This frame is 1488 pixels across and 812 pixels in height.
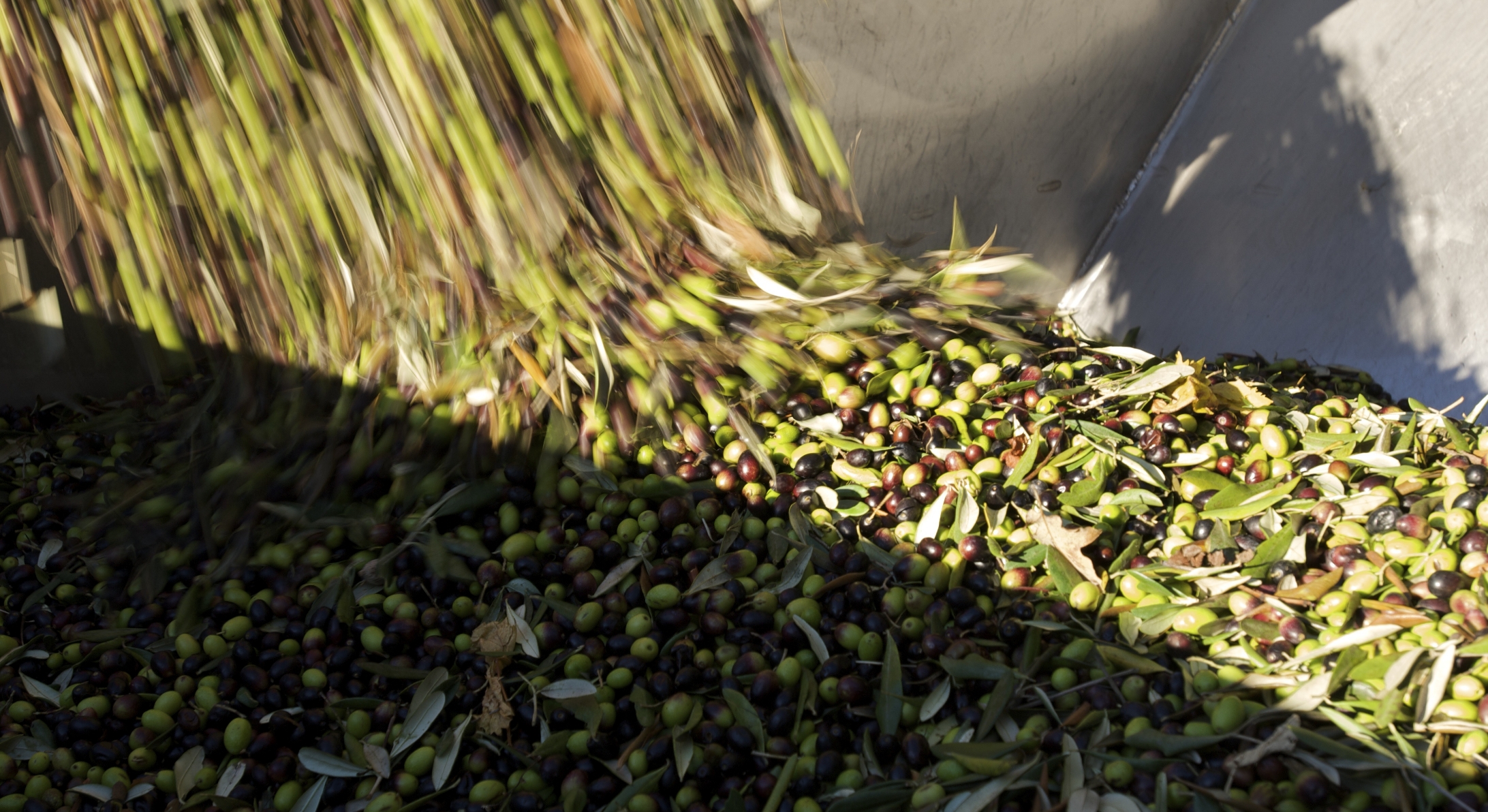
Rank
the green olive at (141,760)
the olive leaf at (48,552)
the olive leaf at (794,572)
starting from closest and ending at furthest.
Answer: the green olive at (141,760) → the olive leaf at (794,572) → the olive leaf at (48,552)

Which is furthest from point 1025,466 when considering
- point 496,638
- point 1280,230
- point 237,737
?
point 1280,230

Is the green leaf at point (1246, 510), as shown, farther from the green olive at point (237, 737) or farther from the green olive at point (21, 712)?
the green olive at point (21, 712)

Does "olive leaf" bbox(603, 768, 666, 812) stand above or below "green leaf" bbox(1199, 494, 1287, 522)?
below

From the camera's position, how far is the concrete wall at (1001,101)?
2.42 meters

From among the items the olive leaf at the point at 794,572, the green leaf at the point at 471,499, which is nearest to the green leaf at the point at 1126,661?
the olive leaf at the point at 794,572

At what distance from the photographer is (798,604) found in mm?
1373

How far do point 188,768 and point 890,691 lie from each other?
3.42 feet

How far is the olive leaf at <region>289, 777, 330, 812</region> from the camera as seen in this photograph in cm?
124

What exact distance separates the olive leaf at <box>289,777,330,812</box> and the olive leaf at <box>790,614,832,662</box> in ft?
2.37

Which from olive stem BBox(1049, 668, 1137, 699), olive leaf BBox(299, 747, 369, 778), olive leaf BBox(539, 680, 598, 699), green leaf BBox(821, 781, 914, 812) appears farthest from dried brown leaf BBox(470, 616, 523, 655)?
olive stem BBox(1049, 668, 1137, 699)

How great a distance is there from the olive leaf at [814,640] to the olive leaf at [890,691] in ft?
0.29

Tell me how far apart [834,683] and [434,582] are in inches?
28.1

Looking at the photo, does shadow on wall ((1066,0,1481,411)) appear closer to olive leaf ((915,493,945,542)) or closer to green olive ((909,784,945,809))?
olive leaf ((915,493,945,542))

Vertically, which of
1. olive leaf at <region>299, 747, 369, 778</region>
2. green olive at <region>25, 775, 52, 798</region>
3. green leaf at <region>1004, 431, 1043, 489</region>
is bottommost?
olive leaf at <region>299, 747, 369, 778</region>
